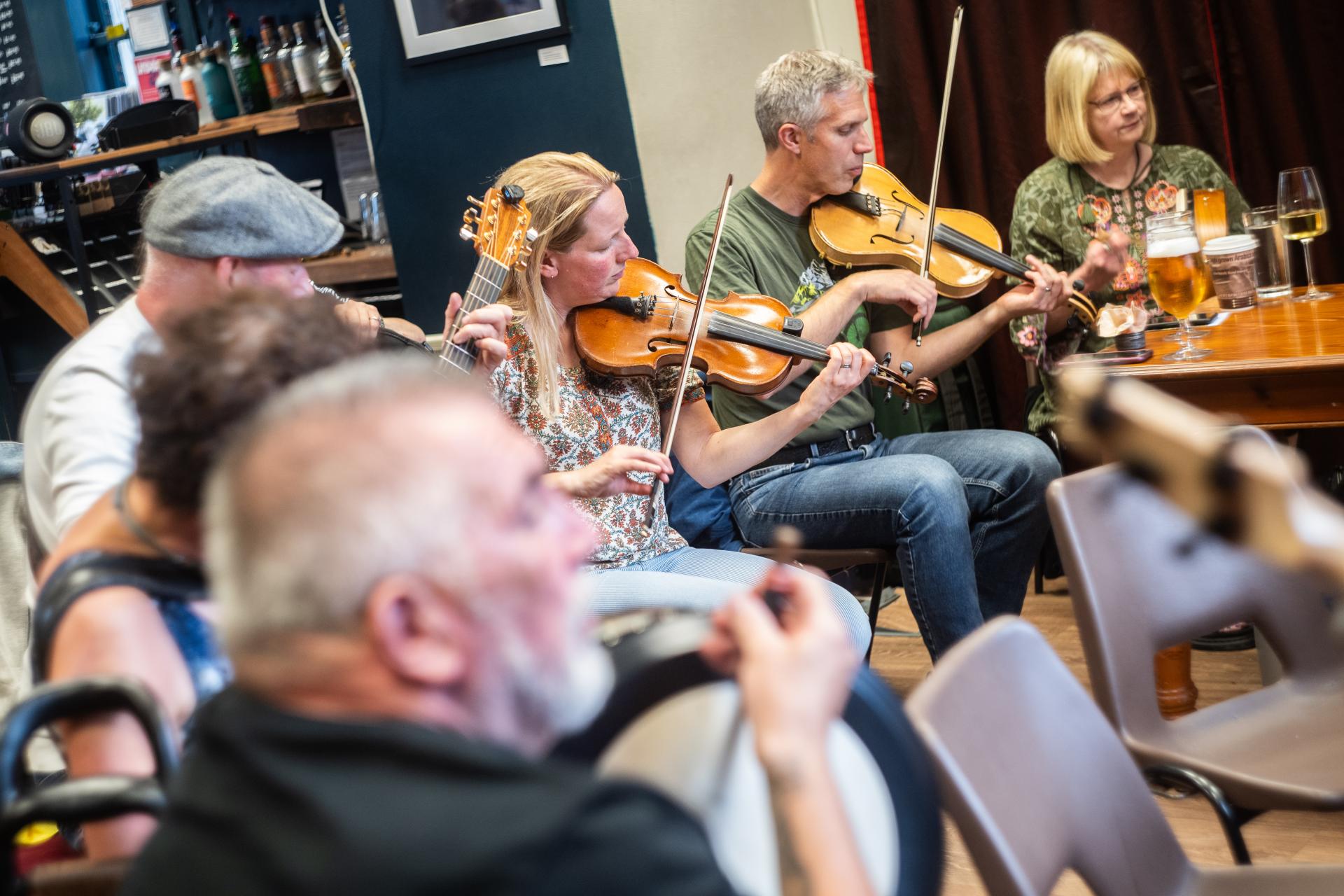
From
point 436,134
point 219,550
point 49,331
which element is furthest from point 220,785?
point 49,331

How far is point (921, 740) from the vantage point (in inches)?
38.5

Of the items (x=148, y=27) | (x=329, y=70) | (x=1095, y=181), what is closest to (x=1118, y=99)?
(x=1095, y=181)

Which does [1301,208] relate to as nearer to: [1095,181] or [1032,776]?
[1095,181]

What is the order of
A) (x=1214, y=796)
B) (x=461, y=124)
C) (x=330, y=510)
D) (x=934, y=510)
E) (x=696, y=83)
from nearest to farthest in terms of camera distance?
(x=330, y=510) → (x=1214, y=796) → (x=934, y=510) → (x=696, y=83) → (x=461, y=124)

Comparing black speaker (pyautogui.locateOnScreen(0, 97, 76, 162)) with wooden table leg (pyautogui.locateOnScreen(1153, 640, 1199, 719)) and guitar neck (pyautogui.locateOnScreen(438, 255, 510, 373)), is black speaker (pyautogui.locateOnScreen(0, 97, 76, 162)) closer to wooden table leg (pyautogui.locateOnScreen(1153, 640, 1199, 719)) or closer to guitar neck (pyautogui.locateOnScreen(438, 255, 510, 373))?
guitar neck (pyautogui.locateOnScreen(438, 255, 510, 373))

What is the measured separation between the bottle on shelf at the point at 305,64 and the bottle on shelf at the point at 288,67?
0.06 feet

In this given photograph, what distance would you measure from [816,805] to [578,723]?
0.52ft

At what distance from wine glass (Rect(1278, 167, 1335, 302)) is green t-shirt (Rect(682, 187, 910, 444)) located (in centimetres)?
76

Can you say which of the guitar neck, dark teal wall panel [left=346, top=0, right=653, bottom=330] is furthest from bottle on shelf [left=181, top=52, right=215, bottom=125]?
the guitar neck

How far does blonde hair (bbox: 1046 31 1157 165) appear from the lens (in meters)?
2.84

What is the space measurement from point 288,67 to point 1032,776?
13.3ft

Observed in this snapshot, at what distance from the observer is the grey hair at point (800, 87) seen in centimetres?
262

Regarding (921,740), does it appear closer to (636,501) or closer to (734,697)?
(734,697)

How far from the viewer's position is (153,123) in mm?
4242
